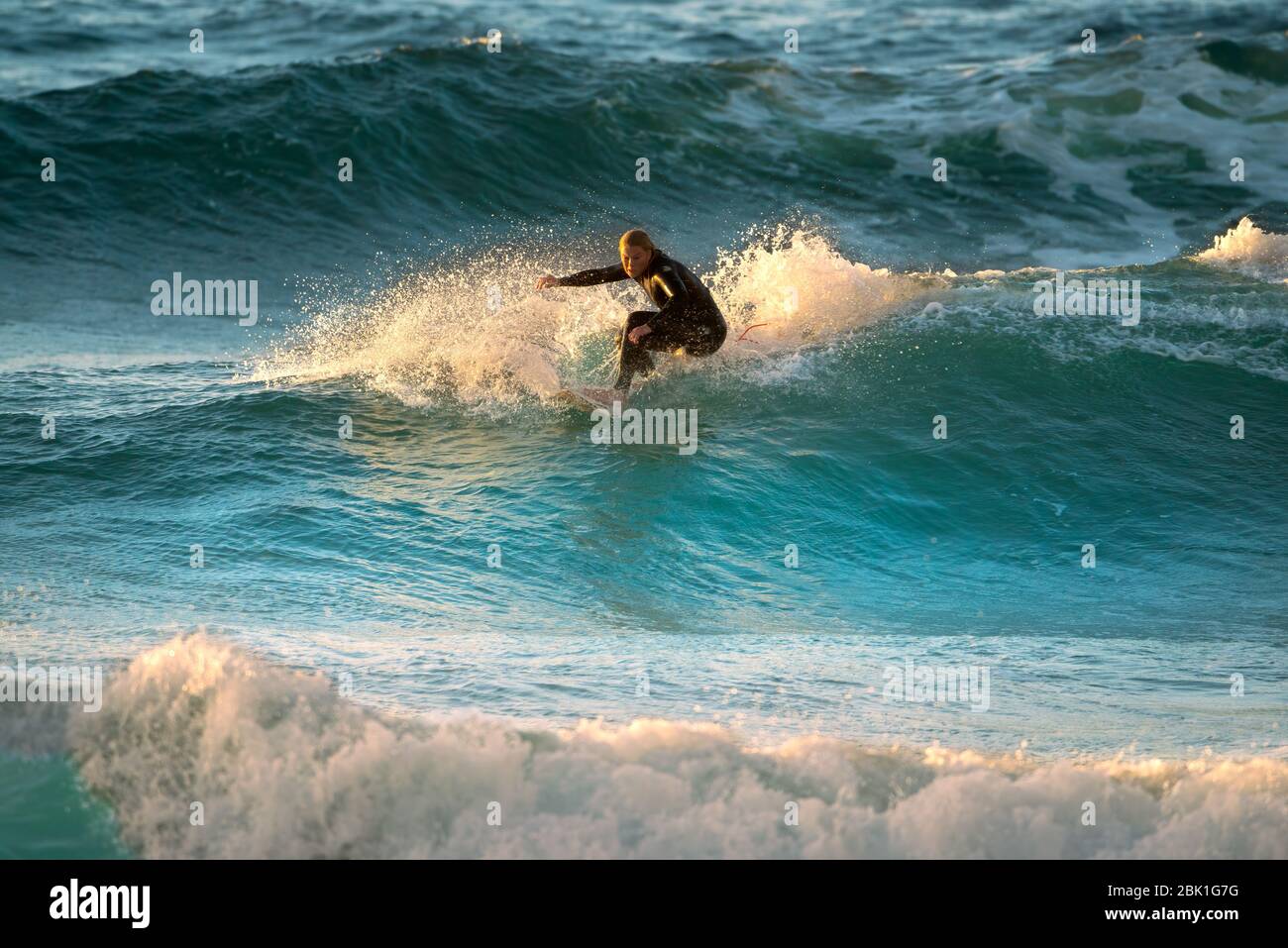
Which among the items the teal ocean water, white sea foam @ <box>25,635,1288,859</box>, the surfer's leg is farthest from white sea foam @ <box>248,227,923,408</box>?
white sea foam @ <box>25,635,1288,859</box>

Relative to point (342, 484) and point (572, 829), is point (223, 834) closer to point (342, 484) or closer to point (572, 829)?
point (572, 829)

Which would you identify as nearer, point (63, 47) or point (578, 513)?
point (578, 513)

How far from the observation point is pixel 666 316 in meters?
9.93

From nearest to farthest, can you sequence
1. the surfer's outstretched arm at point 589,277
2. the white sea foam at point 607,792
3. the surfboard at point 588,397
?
the white sea foam at point 607,792 → the surfer's outstretched arm at point 589,277 → the surfboard at point 588,397

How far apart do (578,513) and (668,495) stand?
68cm

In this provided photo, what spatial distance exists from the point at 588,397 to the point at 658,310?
2.76 feet

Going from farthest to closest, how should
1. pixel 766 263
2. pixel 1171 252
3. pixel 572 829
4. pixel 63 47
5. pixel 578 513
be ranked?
pixel 63 47, pixel 1171 252, pixel 766 263, pixel 578 513, pixel 572 829

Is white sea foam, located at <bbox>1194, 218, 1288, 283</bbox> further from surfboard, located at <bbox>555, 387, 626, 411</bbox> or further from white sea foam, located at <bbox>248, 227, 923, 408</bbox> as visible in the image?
surfboard, located at <bbox>555, 387, 626, 411</bbox>

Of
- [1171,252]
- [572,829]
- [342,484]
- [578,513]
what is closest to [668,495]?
[578,513]

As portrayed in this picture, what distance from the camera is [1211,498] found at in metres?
10.1

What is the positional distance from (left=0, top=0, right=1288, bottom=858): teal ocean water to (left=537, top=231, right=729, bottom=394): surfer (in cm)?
54

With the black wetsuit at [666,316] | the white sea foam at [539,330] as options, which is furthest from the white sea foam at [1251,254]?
the black wetsuit at [666,316]

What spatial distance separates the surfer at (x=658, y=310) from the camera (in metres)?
9.79

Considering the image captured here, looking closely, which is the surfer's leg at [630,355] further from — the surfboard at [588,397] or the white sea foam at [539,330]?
the white sea foam at [539,330]
